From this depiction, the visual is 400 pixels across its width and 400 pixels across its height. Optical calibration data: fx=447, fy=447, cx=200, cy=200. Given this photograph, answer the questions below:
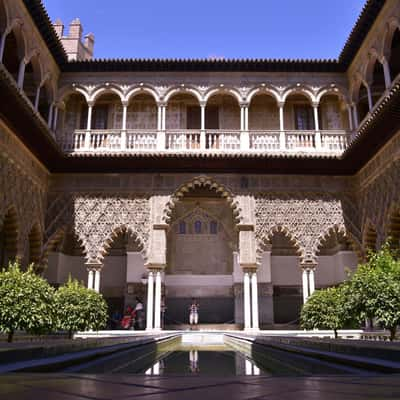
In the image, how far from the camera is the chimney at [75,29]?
23625 millimetres

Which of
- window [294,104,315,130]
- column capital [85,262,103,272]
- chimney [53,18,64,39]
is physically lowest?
column capital [85,262,103,272]

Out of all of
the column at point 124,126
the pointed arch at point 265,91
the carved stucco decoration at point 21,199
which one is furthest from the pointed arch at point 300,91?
the carved stucco decoration at point 21,199

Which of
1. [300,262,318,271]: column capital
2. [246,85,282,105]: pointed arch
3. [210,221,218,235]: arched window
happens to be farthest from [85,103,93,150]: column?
[300,262,318,271]: column capital

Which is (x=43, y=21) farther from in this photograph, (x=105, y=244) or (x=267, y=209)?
(x=267, y=209)

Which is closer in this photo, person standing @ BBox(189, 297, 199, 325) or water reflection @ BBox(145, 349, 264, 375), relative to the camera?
water reflection @ BBox(145, 349, 264, 375)

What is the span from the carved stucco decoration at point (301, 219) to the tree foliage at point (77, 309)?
5488 mm

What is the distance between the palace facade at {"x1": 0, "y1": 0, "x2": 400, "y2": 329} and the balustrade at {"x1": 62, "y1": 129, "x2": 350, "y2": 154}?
41 millimetres

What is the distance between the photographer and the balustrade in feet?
45.0

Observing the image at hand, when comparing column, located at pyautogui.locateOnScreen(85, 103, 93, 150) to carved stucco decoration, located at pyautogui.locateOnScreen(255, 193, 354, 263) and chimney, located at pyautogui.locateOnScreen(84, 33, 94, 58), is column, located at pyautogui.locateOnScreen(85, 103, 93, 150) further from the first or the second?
chimney, located at pyautogui.locateOnScreen(84, 33, 94, 58)

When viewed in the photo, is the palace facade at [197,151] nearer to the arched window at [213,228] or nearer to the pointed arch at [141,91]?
the pointed arch at [141,91]

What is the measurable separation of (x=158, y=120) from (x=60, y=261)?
6.70 m

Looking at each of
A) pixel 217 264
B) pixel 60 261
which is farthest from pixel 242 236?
pixel 60 261

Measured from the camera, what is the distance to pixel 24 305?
709 cm

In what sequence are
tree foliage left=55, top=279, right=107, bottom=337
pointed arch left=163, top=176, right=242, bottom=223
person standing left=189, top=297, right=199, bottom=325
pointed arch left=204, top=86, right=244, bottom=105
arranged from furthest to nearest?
person standing left=189, top=297, right=199, bottom=325 → pointed arch left=204, top=86, right=244, bottom=105 → pointed arch left=163, top=176, right=242, bottom=223 → tree foliage left=55, top=279, right=107, bottom=337
